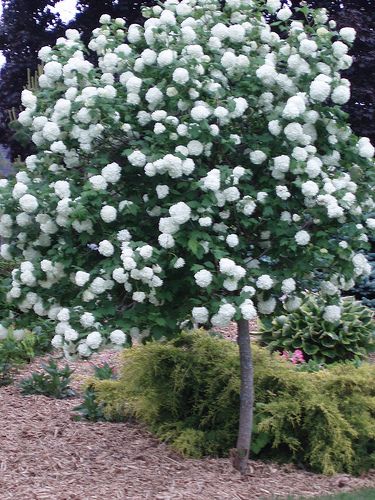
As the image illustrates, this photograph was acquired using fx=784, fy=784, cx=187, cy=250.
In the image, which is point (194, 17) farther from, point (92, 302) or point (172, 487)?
point (172, 487)

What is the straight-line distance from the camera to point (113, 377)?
6.23 meters

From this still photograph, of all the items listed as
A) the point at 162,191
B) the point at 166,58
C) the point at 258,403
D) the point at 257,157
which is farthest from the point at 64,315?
the point at 258,403

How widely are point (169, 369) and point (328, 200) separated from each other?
5.97 feet

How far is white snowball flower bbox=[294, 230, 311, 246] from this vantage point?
3.94m

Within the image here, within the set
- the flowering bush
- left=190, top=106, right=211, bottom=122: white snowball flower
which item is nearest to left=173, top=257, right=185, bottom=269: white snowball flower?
the flowering bush

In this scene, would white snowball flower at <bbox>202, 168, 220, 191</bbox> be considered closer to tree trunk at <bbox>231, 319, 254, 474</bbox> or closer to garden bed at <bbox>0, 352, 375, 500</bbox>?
tree trunk at <bbox>231, 319, 254, 474</bbox>

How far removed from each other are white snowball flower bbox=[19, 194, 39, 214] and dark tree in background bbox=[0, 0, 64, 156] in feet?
30.6

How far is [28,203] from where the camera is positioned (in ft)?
12.8

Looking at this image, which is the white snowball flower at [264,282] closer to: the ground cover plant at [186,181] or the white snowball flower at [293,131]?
the ground cover plant at [186,181]

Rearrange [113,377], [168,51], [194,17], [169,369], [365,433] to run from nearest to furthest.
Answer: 1. [168,51]
2. [194,17]
3. [365,433]
4. [169,369]
5. [113,377]

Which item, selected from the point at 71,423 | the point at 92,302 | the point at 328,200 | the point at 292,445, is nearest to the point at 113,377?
the point at 71,423

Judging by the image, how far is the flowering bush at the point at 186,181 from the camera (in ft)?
12.6

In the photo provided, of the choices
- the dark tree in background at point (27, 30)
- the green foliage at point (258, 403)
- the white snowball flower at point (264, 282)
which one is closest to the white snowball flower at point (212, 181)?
the white snowball flower at point (264, 282)

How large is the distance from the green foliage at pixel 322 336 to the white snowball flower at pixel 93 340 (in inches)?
112
